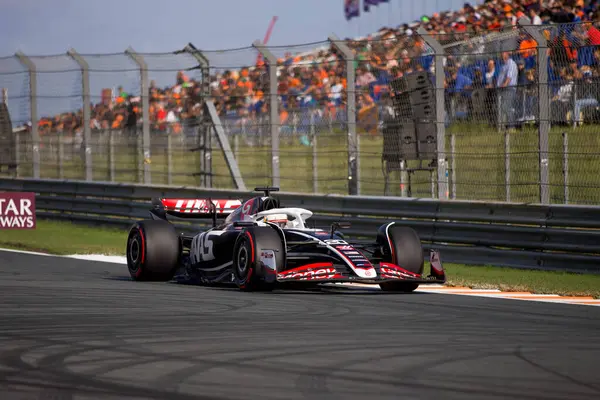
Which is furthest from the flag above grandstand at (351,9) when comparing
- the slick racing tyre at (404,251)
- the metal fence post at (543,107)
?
the slick racing tyre at (404,251)

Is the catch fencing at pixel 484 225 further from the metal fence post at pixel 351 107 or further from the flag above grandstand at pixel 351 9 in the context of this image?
the flag above grandstand at pixel 351 9

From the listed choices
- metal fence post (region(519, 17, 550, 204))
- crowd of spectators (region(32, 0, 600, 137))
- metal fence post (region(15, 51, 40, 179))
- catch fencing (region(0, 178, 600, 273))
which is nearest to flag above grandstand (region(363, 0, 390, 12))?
crowd of spectators (region(32, 0, 600, 137))

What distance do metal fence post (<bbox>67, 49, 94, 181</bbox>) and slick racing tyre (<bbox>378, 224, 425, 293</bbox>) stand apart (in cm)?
1169

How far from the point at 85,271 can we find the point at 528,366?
347 inches

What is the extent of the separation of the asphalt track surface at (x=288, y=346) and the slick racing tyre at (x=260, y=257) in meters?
0.25

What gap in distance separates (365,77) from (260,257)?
6542mm

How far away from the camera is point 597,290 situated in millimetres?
12391

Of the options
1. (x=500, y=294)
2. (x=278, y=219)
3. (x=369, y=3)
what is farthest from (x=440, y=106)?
(x=369, y=3)

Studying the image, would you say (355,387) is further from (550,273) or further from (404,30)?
(404,30)

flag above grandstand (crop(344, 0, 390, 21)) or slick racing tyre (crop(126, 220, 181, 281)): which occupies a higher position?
flag above grandstand (crop(344, 0, 390, 21))

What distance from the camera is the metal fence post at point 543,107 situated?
46.3 ft

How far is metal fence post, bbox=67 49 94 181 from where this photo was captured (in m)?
22.6

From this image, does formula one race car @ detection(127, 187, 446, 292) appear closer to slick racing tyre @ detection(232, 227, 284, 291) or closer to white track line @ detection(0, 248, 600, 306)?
slick racing tyre @ detection(232, 227, 284, 291)

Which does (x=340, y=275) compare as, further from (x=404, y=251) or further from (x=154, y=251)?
(x=154, y=251)
